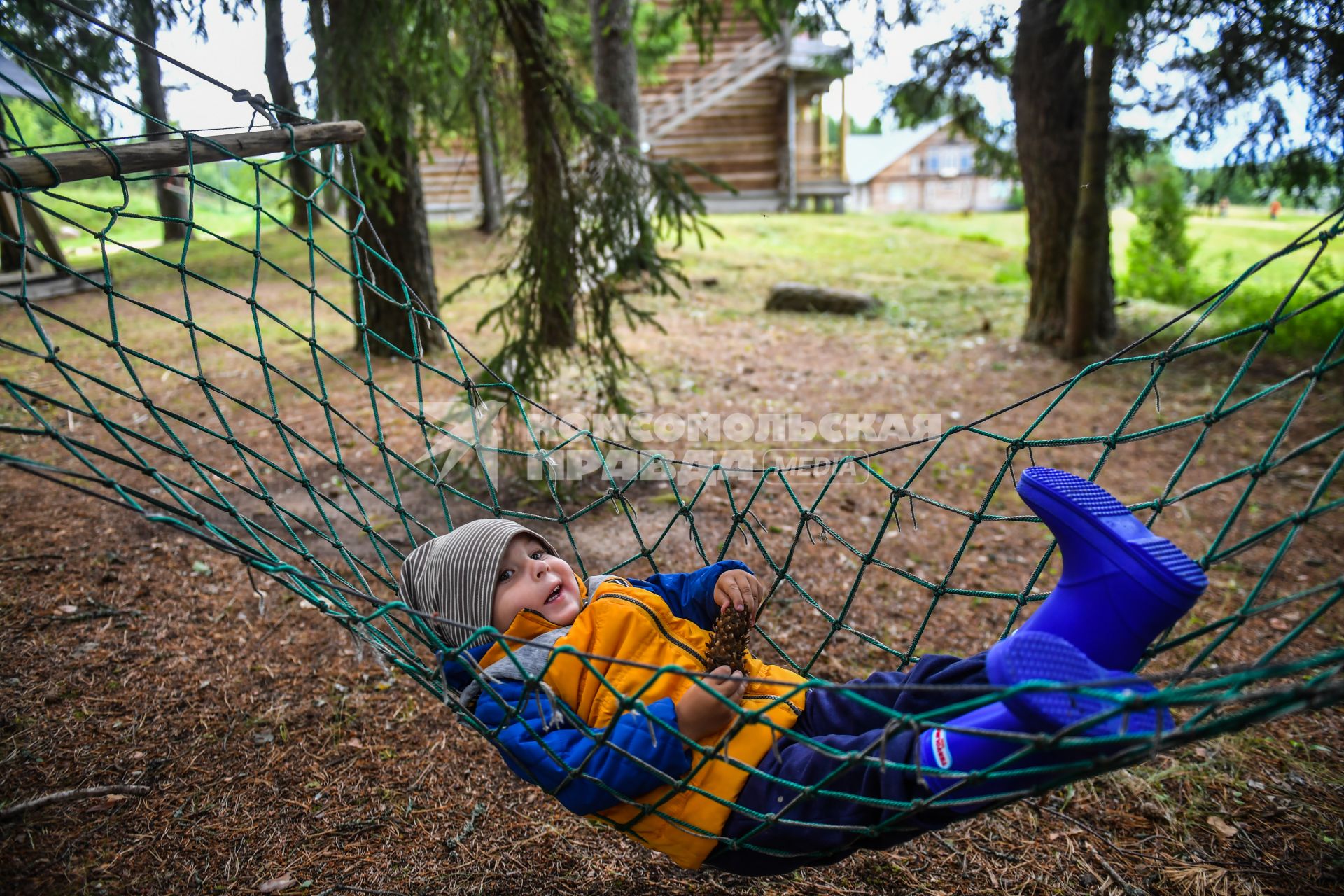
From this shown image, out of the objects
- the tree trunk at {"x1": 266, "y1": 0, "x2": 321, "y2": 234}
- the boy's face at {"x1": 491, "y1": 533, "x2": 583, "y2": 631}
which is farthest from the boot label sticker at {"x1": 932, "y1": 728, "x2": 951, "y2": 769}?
the tree trunk at {"x1": 266, "y1": 0, "x2": 321, "y2": 234}

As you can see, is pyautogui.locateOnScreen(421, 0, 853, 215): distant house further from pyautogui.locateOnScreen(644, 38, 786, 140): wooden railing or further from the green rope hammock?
the green rope hammock

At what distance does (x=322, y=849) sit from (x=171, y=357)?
14.0 ft

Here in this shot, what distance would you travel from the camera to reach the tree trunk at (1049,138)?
4.87 m

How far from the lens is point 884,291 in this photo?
744cm

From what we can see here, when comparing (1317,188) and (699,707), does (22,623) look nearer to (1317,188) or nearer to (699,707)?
(699,707)

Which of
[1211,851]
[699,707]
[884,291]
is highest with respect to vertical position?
[884,291]

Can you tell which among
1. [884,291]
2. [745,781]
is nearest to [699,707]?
[745,781]

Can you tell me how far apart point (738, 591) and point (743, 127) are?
12.8 meters

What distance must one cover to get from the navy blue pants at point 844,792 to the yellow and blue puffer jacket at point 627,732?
1.5 inches

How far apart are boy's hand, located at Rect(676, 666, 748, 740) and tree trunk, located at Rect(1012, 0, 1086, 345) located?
4.76m

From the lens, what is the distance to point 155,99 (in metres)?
8.07

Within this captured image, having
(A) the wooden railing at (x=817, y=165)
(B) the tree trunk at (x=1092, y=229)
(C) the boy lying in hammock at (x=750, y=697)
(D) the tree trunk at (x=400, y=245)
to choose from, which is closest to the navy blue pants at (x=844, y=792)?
(C) the boy lying in hammock at (x=750, y=697)

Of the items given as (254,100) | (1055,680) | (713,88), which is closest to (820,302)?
(254,100)

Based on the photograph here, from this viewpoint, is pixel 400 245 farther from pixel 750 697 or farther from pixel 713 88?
pixel 713 88
